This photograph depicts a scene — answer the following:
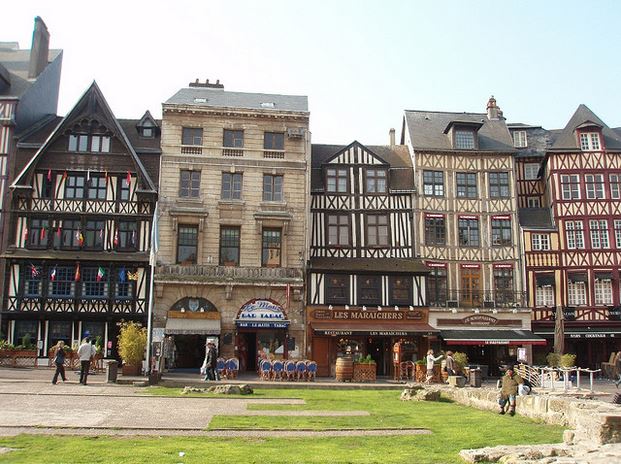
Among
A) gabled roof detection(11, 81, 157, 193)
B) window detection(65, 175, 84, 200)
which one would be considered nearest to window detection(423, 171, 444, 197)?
gabled roof detection(11, 81, 157, 193)

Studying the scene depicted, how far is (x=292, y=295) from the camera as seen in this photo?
95.1 feet

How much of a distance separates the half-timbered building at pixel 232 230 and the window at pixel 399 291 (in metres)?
4.22

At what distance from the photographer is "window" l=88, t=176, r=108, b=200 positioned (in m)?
29.4

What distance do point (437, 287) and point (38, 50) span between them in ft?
77.7

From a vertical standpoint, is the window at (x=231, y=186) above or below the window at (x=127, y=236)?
above

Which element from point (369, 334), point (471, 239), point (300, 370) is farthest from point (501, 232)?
point (300, 370)

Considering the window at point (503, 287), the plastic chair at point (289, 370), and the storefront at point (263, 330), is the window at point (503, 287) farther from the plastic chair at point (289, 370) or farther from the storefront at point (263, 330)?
the plastic chair at point (289, 370)

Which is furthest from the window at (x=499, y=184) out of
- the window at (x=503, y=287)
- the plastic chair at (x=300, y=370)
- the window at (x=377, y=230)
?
the plastic chair at (x=300, y=370)

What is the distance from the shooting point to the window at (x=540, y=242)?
31.4m

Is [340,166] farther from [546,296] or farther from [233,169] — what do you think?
A: [546,296]

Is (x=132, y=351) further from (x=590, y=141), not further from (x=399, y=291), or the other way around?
(x=590, y=141)

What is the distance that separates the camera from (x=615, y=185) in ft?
105

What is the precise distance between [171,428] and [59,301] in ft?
61.7

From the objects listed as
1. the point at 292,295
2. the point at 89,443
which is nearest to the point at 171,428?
the point at 89,443
